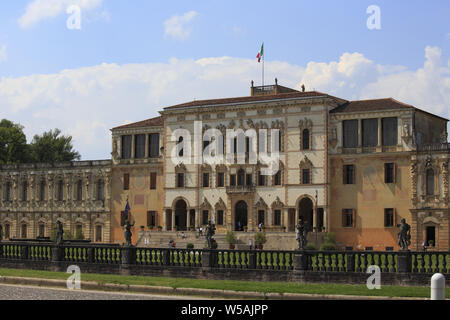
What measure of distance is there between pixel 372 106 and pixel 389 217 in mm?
9834

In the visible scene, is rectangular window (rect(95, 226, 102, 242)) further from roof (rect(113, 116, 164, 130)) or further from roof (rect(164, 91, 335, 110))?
roof (rect(164, 91, 335, 110))

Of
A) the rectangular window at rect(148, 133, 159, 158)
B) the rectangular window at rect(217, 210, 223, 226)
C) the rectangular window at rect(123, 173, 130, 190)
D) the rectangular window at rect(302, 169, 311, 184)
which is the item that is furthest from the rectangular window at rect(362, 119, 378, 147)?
the rectangular window at rect(123, 173, 130, 190)

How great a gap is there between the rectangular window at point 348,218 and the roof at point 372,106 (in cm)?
884

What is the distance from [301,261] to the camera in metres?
31.5

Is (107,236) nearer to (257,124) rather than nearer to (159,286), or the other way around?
(257,124)

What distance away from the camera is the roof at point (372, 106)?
70.6 m

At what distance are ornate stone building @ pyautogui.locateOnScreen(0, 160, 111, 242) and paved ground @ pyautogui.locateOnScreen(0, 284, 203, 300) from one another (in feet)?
187

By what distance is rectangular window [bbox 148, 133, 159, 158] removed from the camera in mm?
83438

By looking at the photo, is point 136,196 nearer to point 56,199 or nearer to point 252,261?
point 56,199

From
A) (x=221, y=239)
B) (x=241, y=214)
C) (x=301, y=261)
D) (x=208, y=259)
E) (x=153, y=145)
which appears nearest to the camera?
(x=301, y=261)

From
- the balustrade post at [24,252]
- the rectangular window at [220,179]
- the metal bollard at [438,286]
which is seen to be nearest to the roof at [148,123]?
the rectangular window at [220,179]

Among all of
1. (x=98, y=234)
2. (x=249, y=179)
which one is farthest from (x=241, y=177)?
(x=98, y=234)

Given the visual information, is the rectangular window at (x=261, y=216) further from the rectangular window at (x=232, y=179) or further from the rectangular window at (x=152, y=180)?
the rectangular window at (x=152, y=180)

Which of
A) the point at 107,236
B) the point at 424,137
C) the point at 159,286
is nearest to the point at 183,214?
the point at 107,236
